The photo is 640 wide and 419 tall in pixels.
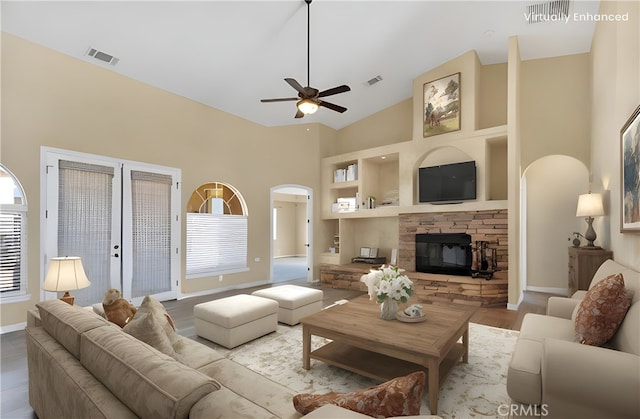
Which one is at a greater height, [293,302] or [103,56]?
[103,56]

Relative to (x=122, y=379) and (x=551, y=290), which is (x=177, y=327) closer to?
(x=122, y=379)

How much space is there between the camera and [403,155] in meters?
6.24

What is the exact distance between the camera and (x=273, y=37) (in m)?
4.36

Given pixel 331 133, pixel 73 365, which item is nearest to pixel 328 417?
pixel 73 365

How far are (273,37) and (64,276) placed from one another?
3787 millimetres

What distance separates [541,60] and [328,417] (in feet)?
22.5

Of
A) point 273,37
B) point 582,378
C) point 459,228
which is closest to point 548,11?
point 459,228

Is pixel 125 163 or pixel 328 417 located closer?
pixel 328 417

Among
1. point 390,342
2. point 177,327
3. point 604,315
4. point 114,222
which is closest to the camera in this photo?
point 604,315

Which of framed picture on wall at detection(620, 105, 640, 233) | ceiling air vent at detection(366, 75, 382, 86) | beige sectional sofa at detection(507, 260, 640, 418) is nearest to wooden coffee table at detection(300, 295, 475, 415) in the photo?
beige sectional sofa at detection(507, 260, 640, 418)

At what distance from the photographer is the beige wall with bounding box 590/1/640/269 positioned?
8.86 feet

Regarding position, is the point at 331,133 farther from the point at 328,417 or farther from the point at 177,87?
the point at 328,417

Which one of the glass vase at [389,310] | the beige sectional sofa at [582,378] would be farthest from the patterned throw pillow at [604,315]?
the glass vase at [389,310]

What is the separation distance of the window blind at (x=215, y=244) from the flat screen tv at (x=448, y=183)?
3.66 metres
